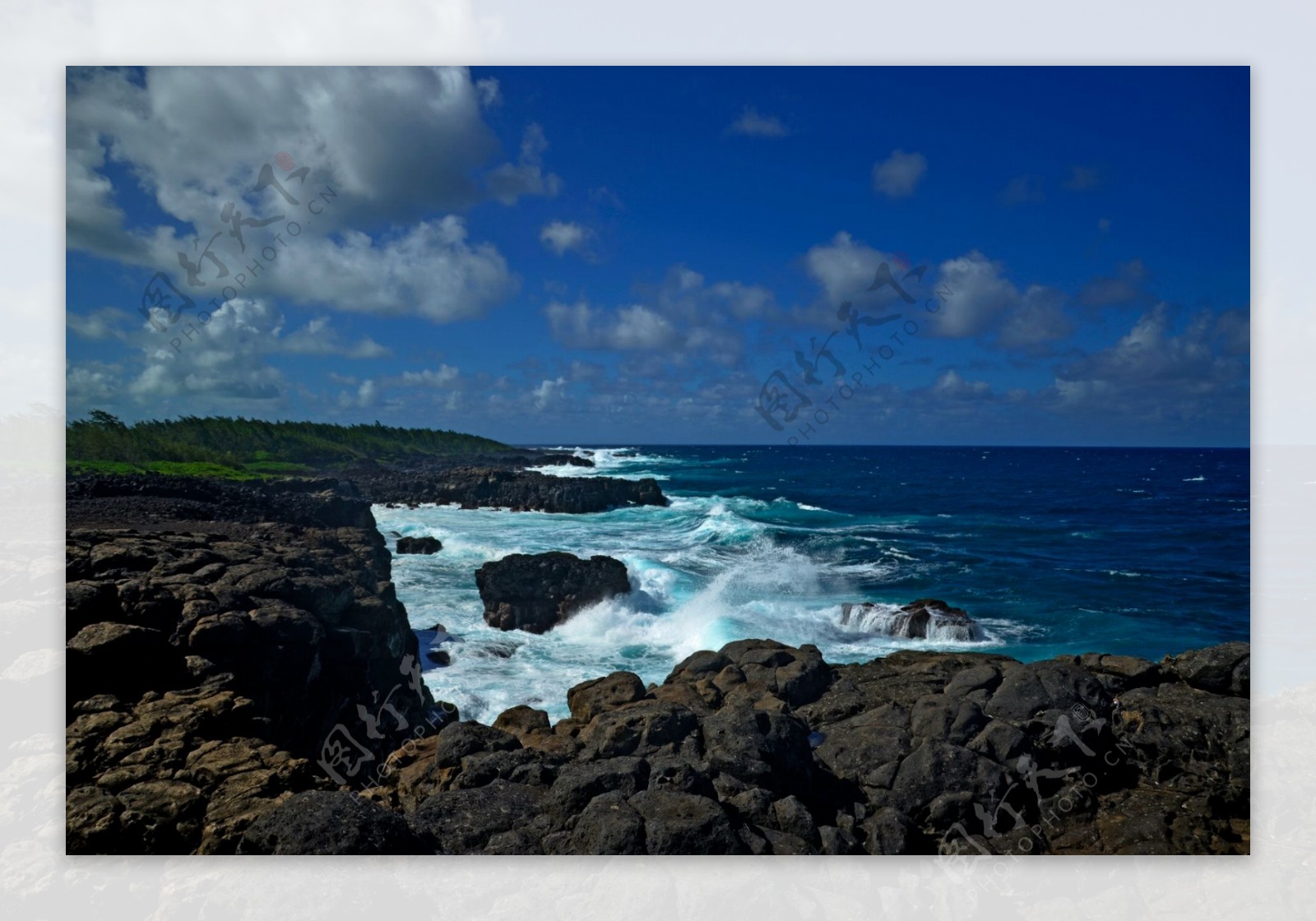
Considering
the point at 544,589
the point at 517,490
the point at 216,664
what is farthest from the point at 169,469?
the point at 517,490

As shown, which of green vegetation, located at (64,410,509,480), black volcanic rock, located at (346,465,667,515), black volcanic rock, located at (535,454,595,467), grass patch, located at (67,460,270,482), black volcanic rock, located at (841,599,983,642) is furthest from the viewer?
black volcanic rock, located at (346,465,667,515)

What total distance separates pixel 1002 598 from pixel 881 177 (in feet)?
14.3

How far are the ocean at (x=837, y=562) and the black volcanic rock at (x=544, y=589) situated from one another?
0.10m

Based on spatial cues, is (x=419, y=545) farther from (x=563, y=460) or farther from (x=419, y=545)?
(x=563, y=460)

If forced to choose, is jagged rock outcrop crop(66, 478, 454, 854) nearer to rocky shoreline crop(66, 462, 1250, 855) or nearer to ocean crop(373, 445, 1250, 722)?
rocky shoreline crop(66, 462, 1250, 855)

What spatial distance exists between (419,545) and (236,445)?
1.91 metres

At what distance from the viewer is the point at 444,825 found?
12.0 feet

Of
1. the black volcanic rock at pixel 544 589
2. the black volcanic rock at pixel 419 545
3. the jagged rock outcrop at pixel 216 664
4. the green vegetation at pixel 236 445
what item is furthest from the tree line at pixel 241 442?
the black volcanic rock at pixel 544 589

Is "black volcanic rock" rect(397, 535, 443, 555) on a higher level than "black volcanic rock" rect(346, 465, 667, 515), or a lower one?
lower

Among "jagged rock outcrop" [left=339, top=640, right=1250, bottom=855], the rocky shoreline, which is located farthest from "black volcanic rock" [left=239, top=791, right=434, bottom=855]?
"jagged rock outcrop" [left=339, top=640, right=1250, bottom=855]

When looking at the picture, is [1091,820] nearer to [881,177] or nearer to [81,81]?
[881,177]

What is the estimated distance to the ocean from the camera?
5547 mm

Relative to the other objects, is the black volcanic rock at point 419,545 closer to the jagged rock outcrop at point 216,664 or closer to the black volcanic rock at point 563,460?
the jagged rock outcrop at point 216,664

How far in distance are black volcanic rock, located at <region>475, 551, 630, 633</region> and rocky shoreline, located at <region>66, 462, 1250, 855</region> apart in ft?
3.57
